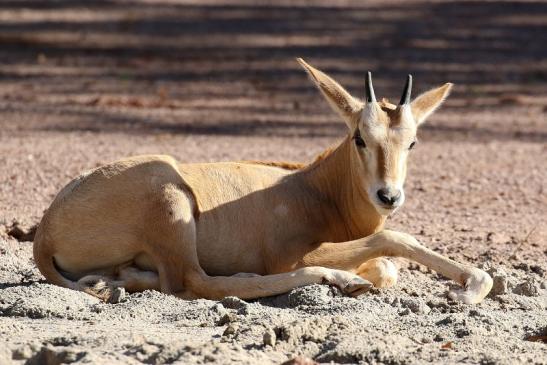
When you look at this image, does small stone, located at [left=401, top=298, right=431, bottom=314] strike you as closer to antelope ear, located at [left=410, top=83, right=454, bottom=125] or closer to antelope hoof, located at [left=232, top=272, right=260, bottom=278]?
antelope hoof, located at [left=232, top=272, right=260, bottom=278]

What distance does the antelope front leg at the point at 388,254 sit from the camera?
25.0ft

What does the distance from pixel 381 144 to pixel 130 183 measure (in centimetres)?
157

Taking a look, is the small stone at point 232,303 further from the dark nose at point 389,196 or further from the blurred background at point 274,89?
the blurred background at point 274,89

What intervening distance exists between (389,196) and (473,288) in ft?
2.46

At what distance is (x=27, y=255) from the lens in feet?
28.3

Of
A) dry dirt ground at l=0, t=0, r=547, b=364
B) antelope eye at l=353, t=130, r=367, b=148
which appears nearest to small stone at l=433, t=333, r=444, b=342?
dry dirt ground at l=0, t=0, r=547, b=364

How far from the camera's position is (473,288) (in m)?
7.48

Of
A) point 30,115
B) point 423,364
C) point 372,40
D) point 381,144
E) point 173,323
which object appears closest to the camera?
point 423,364

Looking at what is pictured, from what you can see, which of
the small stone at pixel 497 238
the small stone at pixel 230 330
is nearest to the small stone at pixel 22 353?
the small stone at pixel 230 330

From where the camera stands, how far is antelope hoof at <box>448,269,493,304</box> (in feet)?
24.3

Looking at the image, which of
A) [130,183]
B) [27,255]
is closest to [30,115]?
[27,255]

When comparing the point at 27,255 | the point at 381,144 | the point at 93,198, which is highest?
the point at 381,144

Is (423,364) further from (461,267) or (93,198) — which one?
(93,198)

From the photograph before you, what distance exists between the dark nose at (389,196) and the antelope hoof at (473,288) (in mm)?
653
